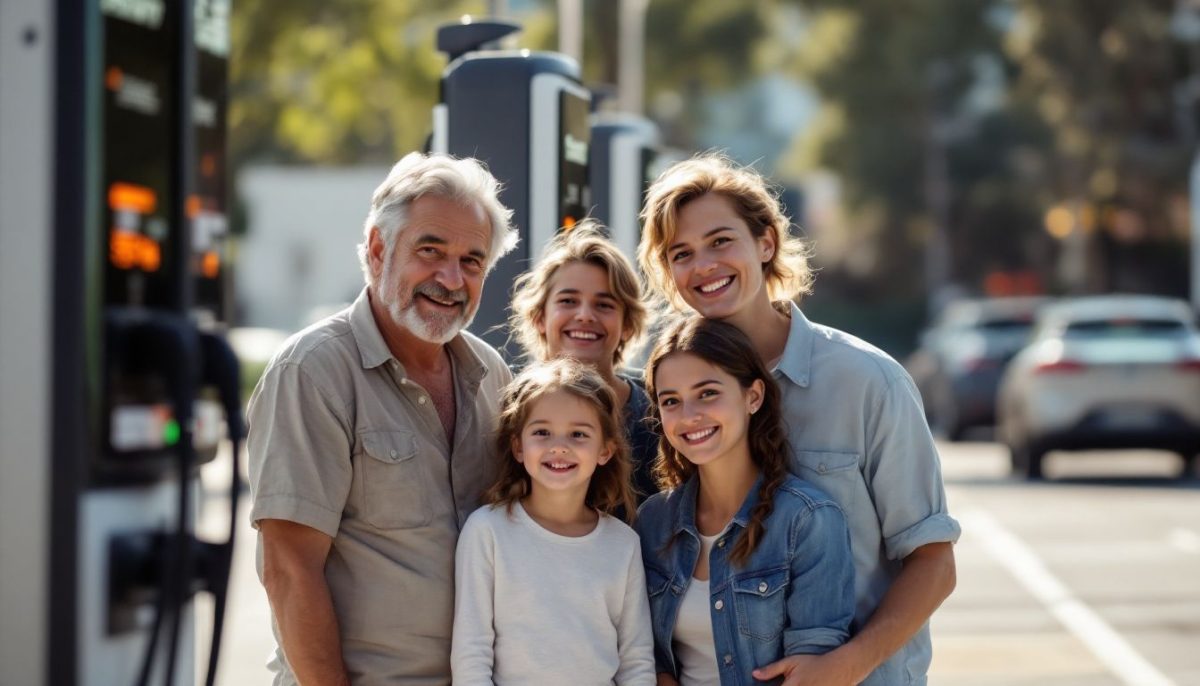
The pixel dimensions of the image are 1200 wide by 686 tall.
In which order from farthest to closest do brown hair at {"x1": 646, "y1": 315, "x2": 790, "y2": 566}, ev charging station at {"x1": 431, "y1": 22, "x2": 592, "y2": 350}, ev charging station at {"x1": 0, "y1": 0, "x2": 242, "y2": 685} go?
ev charging station at {"x1": 431, "y1": 22, "x2": 592, "y2": 350} → brown hair at {"x1": 646, "y1": 315, "x2": 790, "y2": 566} → ev charging station at {"x1": 0, "y1": 0, "x2": 242, "y2": 685}

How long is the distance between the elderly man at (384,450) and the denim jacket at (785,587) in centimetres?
56

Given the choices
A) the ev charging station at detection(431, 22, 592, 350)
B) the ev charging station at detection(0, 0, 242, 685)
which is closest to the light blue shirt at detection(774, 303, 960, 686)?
the ev charging station at detection(0, 0, 242, 685)

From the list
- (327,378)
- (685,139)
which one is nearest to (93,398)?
(327,378)

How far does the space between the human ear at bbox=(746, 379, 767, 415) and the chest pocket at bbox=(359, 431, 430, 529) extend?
698 millimetres

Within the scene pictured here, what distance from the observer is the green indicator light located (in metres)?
2.66

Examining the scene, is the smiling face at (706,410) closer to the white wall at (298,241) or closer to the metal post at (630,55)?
the metal post at (630,55)

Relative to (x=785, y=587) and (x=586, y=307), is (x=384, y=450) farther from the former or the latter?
(x=586, y=307)

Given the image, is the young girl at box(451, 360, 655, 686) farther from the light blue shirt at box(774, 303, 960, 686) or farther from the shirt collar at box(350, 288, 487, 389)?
the light blue shirt at box(774, 303, 960, 686)

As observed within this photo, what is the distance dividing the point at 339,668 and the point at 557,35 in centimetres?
3398

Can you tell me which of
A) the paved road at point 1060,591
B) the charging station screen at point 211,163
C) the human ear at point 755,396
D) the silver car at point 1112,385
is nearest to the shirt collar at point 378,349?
the human ear at point 755,396

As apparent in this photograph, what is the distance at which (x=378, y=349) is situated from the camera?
3.56 meters

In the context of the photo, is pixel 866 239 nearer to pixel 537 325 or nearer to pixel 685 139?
pixel 685 139

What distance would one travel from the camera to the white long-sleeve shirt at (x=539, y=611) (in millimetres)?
3537

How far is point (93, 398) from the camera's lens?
8.16 feet
